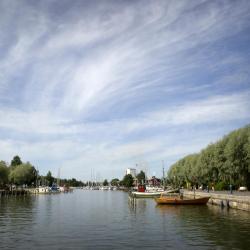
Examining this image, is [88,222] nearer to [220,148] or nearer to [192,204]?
[192,204]

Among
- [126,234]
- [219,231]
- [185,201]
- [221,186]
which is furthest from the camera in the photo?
[221,186]

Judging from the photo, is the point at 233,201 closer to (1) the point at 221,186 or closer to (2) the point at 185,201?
(2) the point at 185,201

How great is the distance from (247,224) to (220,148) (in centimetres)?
4439

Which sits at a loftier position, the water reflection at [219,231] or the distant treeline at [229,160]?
the distant treeline at [229,160]

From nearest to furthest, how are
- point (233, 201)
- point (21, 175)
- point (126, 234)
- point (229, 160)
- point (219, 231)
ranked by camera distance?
point (126, 234) < point (219, 231) < point (233, 201) < point (229, 160) < point (21, 175)

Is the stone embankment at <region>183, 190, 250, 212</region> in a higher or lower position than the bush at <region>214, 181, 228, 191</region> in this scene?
lower

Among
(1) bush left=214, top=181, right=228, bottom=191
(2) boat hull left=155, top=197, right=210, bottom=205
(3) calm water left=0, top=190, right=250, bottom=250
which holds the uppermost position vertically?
(1) bush left=214, top=181, right=228, bottom=191

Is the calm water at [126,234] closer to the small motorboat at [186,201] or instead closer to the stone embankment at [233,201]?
the stone embankment at [233,201]

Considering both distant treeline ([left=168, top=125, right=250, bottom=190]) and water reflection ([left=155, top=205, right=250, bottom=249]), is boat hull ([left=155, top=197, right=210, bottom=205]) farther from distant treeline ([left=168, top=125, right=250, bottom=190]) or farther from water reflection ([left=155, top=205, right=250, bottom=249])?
water reflection ([left=155, top=205, right=250, bottom=249])

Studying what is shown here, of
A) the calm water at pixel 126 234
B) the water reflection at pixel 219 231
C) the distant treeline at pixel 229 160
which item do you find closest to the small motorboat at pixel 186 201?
the distant treeline at pixel 229 160

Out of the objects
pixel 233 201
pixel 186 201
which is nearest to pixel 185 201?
pixel 186 201

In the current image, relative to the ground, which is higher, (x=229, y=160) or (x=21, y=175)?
(x=21, y=175)

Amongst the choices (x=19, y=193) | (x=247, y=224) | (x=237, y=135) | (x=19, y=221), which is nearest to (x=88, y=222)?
(x=19, y=221)

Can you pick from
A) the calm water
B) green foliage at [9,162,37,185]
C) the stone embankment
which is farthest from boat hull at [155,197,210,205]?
green foliage at [9,162,37,185]
